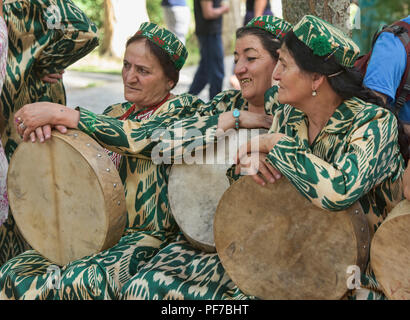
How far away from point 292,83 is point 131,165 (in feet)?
3.44

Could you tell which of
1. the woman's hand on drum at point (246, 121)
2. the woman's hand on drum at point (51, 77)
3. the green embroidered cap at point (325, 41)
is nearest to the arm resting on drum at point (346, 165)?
the green embroidered cap at point (325, 41)

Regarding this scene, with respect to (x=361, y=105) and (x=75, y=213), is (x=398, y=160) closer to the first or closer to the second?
(x=361, y=105)

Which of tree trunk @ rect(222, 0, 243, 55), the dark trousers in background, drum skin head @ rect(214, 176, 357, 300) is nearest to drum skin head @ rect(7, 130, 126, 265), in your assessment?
drum skin head @ rect(214, 176, 357, 300)

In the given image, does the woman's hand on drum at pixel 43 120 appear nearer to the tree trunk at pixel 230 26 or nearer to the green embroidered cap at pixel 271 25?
the green embroidered cap at pixel 271 25

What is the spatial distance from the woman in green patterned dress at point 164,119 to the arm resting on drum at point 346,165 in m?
0.60

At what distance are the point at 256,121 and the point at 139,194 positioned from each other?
27.8 inches

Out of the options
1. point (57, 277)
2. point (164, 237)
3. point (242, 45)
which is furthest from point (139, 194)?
point (242, 45)

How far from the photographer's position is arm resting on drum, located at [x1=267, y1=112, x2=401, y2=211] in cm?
230

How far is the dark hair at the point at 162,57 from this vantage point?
3.31 meters

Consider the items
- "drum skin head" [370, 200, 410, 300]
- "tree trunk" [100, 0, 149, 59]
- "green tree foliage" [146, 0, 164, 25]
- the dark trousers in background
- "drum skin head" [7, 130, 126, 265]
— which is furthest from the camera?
"green tree foliage" [146, 0, 164, 25]

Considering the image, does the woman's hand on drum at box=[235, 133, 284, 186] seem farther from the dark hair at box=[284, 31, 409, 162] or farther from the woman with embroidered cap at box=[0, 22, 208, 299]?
the woman with embroidered cap at box=[0, 22, 208, 299]

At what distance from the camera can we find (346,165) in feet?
7.64

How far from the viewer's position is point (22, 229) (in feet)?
10.2

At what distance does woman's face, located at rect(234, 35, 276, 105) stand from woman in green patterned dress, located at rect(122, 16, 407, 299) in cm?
36
